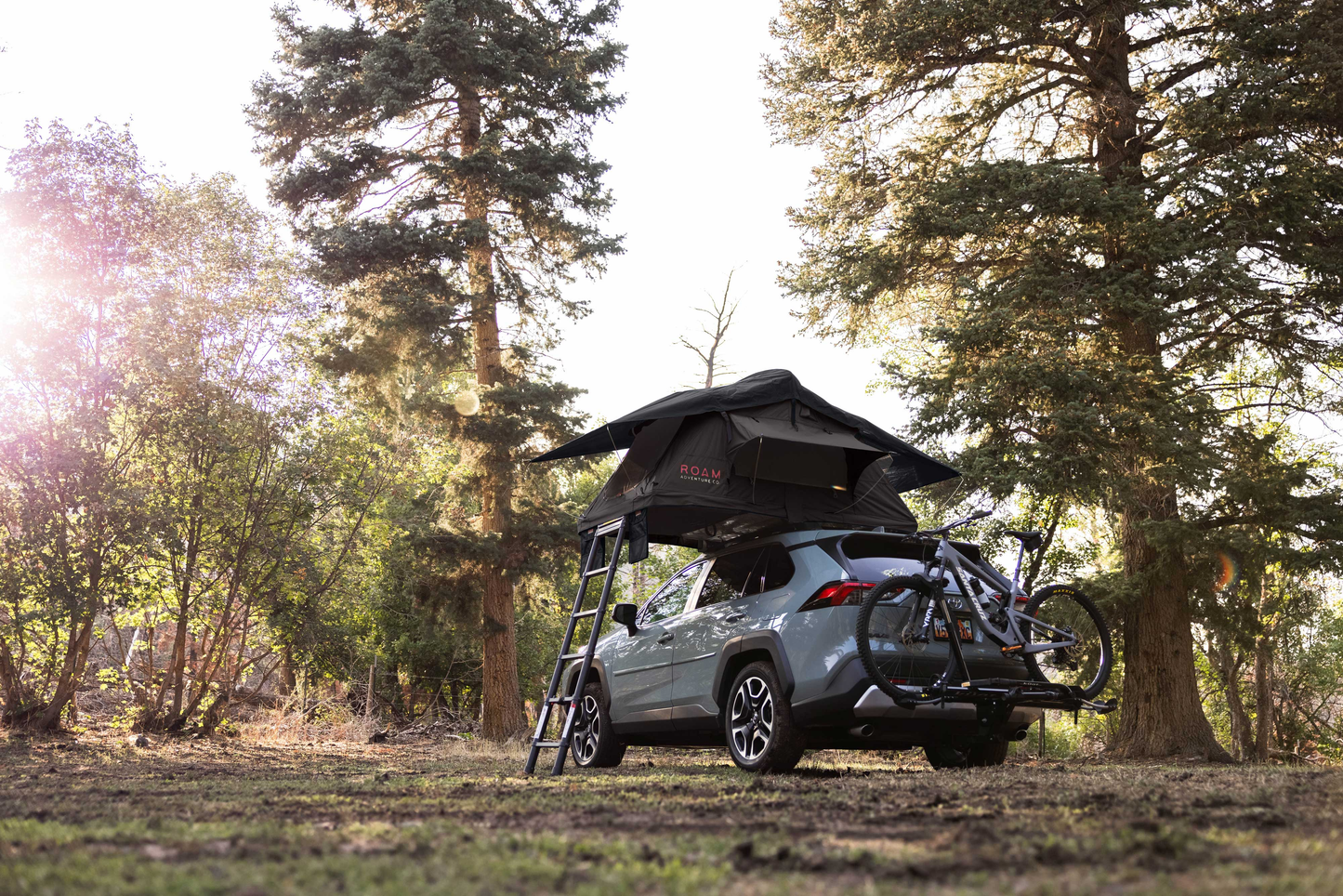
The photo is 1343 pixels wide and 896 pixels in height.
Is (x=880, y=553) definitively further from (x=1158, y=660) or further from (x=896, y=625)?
(x=1158, y=660)

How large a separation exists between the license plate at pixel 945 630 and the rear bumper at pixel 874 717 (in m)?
0.24

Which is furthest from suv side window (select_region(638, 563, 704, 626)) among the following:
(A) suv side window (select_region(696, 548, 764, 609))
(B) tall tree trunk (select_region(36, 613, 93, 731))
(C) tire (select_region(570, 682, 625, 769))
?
(B) tall tree trunk (select_region(36, 613, 93, 731))

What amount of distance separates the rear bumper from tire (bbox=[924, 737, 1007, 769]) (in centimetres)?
74

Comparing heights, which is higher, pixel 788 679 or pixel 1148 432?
pixel 1148 432

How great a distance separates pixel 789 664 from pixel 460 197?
12.8 m

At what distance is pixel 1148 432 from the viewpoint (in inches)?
415

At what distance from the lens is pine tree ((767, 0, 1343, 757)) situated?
10984mm

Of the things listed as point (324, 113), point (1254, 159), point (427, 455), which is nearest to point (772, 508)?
point (1254, 159)

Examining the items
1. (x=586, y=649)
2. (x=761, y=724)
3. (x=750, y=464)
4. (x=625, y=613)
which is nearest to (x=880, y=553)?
(x=750, y=464)

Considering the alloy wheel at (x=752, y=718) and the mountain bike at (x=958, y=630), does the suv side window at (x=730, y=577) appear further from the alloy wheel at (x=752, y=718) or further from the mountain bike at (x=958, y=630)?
the mountain bike at (x=958, y=630)

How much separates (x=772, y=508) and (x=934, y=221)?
6.21 meters

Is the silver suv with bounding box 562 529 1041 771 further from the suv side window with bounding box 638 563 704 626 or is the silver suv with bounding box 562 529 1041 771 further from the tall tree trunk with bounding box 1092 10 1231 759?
the tall tree trunk with bounding box 1092 10 1231 759

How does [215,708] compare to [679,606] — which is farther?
[215,708]

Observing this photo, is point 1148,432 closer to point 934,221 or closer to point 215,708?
point 934,221
